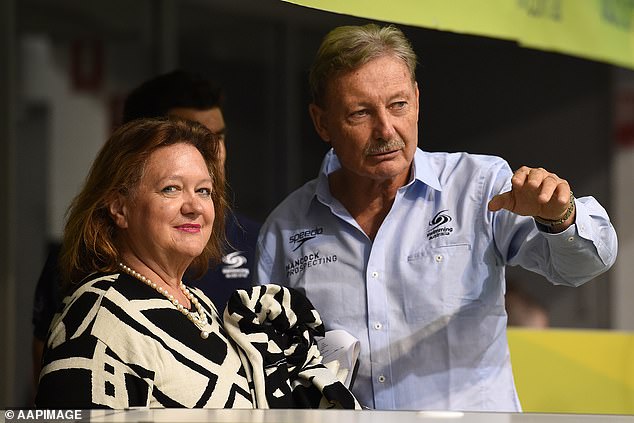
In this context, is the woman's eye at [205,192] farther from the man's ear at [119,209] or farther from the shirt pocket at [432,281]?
the shirt pocket at [432,281]

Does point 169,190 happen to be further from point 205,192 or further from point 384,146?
point 384,146

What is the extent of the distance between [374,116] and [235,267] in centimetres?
76

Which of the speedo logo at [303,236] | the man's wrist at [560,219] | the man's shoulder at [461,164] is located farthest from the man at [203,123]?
the man's wrist at [560,219]

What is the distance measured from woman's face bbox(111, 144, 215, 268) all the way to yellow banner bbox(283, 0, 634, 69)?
405 millimetres

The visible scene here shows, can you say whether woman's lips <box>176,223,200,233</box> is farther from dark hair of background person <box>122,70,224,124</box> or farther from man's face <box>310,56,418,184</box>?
→ dark hair of background person <box>122,70,224,124</box>

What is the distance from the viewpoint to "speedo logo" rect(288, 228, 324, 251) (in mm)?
2285

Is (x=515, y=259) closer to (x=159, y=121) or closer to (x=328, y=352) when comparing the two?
(x=328, y=352)

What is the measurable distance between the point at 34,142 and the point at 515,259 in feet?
13.2

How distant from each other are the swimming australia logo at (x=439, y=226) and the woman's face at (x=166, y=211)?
48 centimetres

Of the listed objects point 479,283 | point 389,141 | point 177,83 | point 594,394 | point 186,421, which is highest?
point 177,83

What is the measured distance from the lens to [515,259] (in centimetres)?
225

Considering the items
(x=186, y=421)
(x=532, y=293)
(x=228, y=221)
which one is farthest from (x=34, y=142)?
(x=186, y=421)

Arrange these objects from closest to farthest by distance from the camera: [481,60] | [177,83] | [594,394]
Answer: [177,83]
[481,60]
[594,394]

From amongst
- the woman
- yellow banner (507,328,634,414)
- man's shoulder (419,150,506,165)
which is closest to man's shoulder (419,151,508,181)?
man's shoulder (419,150,506,165)
